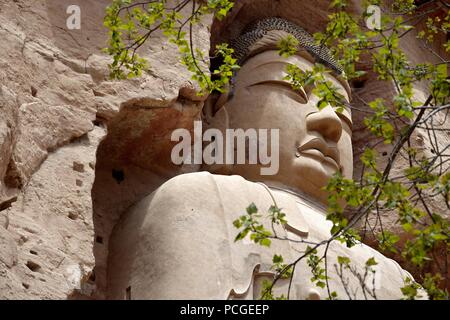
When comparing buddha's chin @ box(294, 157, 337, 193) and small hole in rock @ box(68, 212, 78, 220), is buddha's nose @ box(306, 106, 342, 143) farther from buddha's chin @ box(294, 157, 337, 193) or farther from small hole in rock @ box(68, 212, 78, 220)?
small hole in rock @ box(68, 212, 78, 220)

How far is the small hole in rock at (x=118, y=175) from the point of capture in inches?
260

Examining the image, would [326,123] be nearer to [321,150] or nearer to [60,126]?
[321,150]

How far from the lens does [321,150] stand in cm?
685

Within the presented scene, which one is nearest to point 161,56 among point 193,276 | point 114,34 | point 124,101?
point 124,101

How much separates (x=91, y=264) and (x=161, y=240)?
1.47 ft

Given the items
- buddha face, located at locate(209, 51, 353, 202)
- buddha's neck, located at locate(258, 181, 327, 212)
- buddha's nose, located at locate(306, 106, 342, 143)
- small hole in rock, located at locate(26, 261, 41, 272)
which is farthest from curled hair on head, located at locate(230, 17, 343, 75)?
small hole in rock, located at locate(26, 261, 41, 272)

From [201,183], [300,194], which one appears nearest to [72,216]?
[201,183]

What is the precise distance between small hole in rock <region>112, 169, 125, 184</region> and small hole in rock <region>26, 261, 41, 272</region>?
4.97ft

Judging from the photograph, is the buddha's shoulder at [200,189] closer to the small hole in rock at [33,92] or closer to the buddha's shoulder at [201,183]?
the buddha's shoulder at [201,183]

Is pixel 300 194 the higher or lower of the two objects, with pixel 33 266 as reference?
higher

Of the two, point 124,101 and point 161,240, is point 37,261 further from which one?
point 124,101

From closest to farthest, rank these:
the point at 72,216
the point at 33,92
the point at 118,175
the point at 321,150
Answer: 1. the point at 72,216
2. the point at 33,92
3. the point at 118,175
4. the point at 321,150

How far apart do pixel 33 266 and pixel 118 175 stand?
5.12 ft

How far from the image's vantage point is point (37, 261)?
5156 millimetres
